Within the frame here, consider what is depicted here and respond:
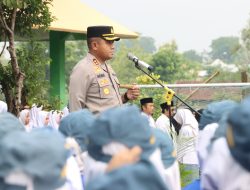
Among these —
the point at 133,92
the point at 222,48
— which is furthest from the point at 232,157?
the point at 222,48

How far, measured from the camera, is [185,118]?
10.2m

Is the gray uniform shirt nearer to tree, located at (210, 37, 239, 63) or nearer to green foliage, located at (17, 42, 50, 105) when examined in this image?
green foliage, located at (17, 42, 50, 105)

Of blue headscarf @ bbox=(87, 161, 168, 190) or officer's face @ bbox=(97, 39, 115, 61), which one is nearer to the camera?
blue headscarf @ bbox=(87, 161, 168, 190)

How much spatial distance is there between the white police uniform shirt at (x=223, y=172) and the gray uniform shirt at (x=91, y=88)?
99.9 inches

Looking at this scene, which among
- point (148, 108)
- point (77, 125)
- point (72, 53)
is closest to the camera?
point (77, 125)

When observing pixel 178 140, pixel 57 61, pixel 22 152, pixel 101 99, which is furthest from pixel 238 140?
pixel 57 61

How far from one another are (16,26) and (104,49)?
4707 millimetres

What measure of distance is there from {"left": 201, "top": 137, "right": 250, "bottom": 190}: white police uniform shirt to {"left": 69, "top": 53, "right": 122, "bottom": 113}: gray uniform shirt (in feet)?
8.32

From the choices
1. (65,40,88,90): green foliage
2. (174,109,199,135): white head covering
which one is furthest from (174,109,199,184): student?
(65,40,88,90): green foliage

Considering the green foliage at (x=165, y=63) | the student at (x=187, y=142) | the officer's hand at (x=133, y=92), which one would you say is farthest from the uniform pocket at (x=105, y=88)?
the green foliage at (x=165, y=63)

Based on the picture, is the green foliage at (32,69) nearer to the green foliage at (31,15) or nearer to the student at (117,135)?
the green foliage at (31,15)

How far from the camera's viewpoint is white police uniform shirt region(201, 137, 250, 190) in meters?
3.12

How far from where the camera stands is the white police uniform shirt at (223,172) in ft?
10.3

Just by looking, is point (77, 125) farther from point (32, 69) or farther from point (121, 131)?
point (32, 69)
